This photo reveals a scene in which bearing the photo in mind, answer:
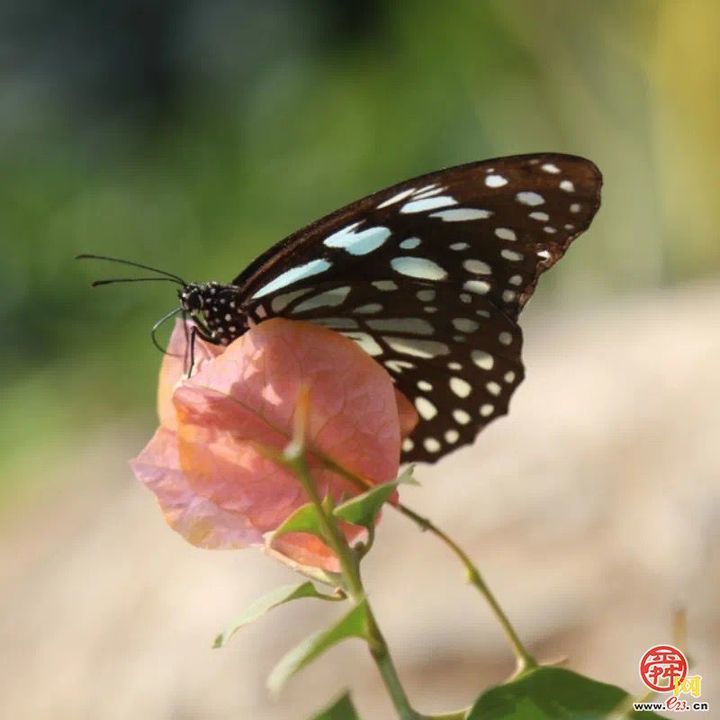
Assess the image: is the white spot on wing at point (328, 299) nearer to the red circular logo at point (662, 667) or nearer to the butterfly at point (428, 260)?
the butterfly at point (428, 260)

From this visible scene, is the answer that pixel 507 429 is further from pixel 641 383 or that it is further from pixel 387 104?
pixel 387 104

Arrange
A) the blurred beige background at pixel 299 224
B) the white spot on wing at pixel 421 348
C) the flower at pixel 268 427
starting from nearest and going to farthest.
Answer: the flower at pixel 268 427
the white spot on wing at pixel 421 348
the blurred beige background at pixel 299 224

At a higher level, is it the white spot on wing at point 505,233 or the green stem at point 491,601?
the white spot on wing at point 505,233

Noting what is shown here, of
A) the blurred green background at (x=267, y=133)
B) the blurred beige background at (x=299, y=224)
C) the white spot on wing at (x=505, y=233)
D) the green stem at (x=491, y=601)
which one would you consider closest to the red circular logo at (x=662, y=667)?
the green stem at (x=491, y=601)

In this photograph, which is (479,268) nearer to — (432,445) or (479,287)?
(479,287)

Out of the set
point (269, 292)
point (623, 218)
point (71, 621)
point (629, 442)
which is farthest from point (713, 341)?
point (269, 292)

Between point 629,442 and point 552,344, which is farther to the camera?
point 552,344
